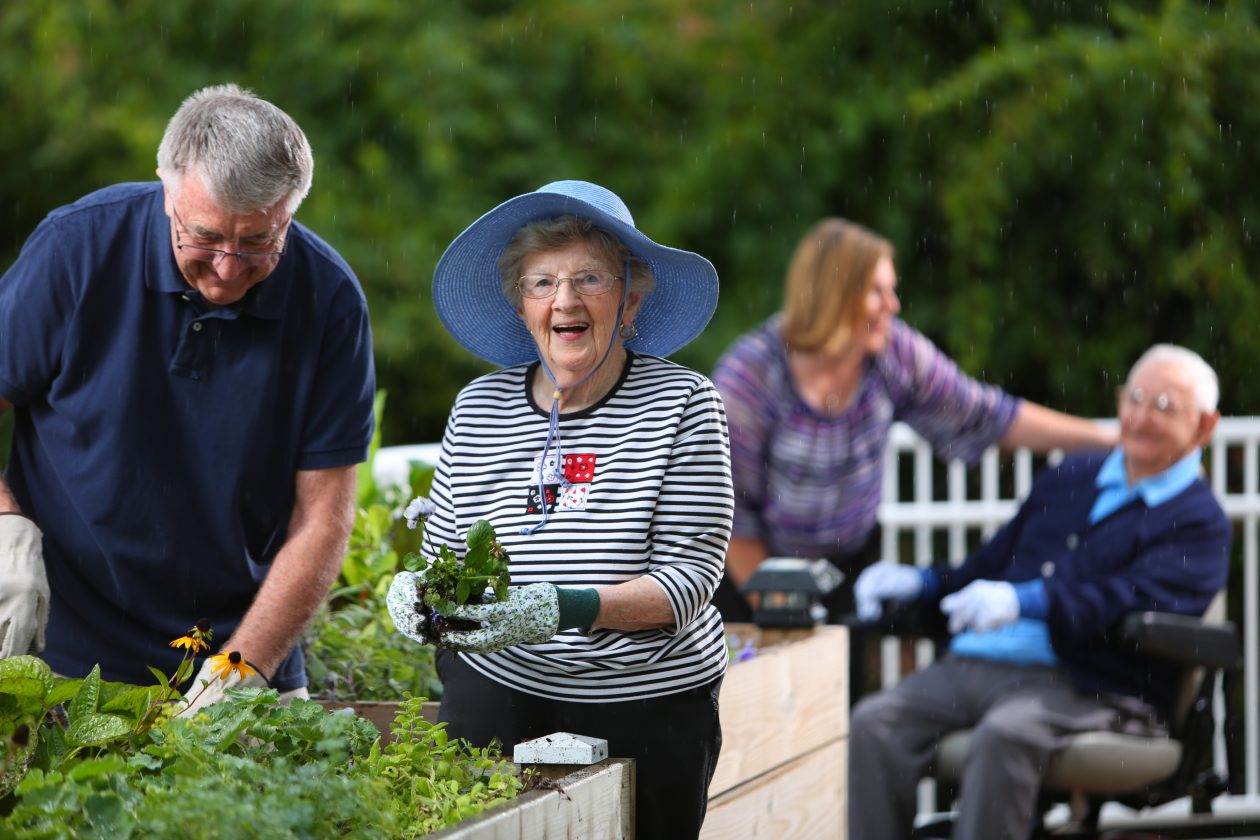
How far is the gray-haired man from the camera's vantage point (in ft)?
8.86

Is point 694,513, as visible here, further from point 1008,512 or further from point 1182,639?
point 1008,512

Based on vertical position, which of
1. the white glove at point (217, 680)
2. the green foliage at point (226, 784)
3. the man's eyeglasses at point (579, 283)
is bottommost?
the green foliage at point (226, 784)

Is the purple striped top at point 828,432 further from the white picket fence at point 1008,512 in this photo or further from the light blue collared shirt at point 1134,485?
the white picket fence at point 1008,512

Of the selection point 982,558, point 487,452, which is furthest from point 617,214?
point 982,558

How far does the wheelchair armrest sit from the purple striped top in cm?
106

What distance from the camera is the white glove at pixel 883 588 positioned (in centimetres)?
434

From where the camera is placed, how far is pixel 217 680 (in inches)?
96.4

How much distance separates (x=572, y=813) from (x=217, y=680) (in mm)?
627

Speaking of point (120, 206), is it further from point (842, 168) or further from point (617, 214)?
point (842, 168)

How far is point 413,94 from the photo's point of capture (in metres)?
7.80

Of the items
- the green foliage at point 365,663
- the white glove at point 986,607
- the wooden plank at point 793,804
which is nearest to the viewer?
the wooden plank at point 793,804

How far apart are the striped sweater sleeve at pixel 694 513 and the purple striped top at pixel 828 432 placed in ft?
7.43

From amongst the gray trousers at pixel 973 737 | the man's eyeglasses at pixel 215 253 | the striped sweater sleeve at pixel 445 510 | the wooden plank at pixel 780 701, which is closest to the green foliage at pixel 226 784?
the striped sweater sleeve at pixel 445 510

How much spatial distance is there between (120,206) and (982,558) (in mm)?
2585
